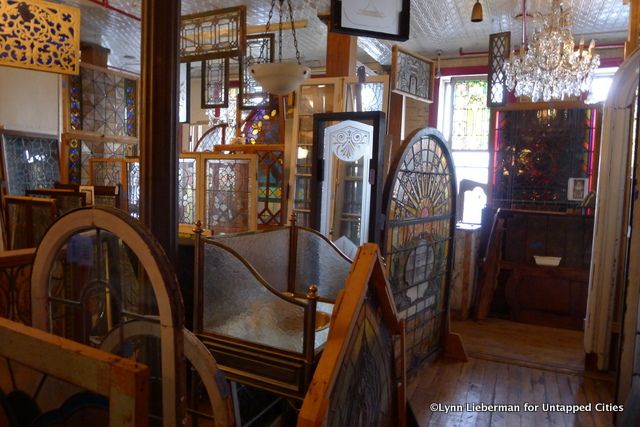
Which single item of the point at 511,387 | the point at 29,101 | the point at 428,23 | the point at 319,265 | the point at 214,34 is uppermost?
the point at 428,23

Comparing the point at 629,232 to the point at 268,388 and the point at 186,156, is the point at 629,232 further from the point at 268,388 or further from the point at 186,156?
the point at 186,156

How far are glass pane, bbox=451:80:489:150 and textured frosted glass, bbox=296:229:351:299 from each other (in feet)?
18.4

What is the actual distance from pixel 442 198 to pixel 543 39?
2521mm

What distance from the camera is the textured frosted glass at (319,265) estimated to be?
292 centimetres

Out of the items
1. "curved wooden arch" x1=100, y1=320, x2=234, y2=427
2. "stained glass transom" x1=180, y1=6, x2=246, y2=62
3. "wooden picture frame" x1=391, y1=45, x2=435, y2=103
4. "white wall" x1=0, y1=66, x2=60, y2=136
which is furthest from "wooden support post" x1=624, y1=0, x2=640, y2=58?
"white wall" x1=0, y1=66, x2=60, y2=136

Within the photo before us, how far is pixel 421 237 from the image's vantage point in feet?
10.5

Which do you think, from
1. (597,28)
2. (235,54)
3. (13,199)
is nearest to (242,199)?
(235,54)

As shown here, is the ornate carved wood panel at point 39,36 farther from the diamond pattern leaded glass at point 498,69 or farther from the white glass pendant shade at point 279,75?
the diamond pattern leaded glass at point 498,69

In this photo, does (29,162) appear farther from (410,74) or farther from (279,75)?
(410,74)

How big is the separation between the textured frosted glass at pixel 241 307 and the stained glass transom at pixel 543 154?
4.35 meters

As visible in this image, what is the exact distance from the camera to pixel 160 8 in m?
1.93

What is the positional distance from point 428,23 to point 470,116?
2260 millimetres

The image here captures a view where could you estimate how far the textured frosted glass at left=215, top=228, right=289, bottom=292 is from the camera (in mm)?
2504

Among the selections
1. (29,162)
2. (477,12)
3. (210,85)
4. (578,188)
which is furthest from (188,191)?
(578,188)
